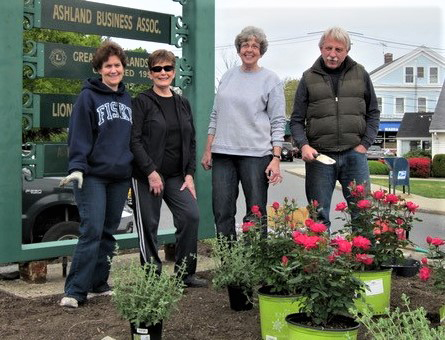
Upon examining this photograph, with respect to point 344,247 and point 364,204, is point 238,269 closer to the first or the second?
point 364,204

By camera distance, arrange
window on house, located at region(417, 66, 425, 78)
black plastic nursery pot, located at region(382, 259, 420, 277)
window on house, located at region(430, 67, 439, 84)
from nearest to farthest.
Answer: black plastic nursery pot, located at region(382, 259, 420, 277) → window on house, located at region(430, 67, 439, 84) → window on house, located at region(417, 66, 425, 78)

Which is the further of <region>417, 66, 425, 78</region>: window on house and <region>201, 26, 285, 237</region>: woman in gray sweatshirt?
<region>417, 66, 425, 78</region>: window on house

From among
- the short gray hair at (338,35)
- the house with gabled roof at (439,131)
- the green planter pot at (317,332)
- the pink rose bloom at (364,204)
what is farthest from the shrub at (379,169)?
the green planter pot at (317,332)

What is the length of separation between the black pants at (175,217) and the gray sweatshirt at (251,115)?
0.48 m

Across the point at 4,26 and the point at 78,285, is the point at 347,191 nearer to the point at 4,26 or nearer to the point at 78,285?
the point at 78,285

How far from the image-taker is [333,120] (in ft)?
15.5

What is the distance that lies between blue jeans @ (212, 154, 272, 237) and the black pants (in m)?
0.25

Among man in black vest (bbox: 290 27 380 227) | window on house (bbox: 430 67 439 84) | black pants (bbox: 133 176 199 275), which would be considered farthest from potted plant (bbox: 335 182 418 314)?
window on house (bbox: 430 67 439 84)

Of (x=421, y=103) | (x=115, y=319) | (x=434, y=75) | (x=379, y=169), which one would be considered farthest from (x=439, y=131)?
(x=115, y=319)

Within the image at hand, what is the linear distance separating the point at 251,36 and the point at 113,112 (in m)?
1.23

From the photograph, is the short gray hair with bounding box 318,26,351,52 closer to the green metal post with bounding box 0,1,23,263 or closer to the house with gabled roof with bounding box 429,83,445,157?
the green metal post with bounding box 0,1,23,263

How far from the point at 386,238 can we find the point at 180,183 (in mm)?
1574

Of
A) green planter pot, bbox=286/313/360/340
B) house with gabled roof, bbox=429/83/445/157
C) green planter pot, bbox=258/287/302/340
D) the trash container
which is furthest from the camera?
house with gabled roof, bbox=429/83/445/157

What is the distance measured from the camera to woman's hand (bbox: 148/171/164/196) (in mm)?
4238
